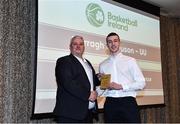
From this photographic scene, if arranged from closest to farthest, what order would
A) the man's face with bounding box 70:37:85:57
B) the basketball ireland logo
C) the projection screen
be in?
the man's face with bounding box 70:37:85:57
the projection screen
the basketball ireland logo

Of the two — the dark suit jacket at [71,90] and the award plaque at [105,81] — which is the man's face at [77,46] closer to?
the dark suit jacket at [71,90]

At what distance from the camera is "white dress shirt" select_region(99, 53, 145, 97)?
2779 millimetres

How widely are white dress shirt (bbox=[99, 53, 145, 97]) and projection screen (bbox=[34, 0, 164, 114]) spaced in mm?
626

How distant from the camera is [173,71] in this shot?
5.33 metres

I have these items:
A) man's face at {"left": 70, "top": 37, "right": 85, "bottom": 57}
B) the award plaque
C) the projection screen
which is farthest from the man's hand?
the projection screen

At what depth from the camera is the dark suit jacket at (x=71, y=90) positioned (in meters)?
2.50

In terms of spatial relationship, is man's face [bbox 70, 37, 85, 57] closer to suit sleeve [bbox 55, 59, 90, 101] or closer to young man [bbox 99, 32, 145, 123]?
suit sleeve [bbox 55, 59, 90, 101]

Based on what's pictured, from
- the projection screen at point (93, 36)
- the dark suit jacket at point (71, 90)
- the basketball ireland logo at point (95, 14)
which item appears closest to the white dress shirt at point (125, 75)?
the dark suit jacket at point (71, 90)

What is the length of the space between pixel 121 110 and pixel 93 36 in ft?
4.04

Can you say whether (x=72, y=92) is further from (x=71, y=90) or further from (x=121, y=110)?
(x=121, y=110)

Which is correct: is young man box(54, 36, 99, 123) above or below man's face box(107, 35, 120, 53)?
below

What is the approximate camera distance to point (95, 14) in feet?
12.3

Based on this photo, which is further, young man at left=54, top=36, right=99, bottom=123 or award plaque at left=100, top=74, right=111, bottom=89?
award plaque at left=100, top=74, right=111, bottom=89

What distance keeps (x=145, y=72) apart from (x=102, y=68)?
1.67 meters
